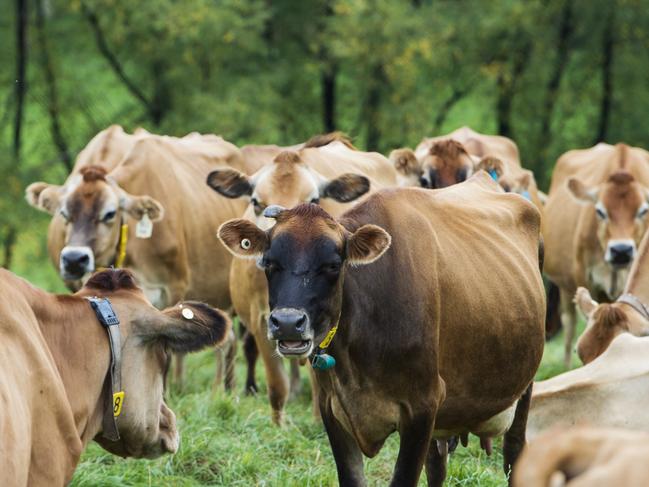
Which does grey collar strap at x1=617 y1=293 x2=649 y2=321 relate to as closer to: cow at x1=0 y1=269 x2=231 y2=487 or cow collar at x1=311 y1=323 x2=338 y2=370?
cow collar at x1=311 y1=323 x2=338 y2=370

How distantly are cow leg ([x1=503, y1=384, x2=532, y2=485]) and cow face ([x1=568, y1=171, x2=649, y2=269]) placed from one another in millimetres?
5334

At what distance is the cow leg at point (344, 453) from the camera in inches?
230

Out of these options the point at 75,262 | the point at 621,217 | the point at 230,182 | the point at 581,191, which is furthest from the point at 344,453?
the point at 581,191

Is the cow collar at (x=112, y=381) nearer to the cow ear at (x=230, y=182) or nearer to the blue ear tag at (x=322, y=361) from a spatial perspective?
the blue ear tag at (x=322, y=361)

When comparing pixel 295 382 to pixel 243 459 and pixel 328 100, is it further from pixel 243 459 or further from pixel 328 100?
pixel 328 100

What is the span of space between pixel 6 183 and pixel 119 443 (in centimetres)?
1265

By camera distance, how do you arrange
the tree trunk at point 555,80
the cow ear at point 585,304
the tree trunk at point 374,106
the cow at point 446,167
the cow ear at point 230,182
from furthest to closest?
1. the tree trunk at point 555,80
2. the tree trunk at point 374,106
3. the cow at point 446,167
4. the cow ear at point 585,304
5. the cow ear at point 230,182

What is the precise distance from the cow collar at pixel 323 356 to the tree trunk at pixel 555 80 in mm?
15911

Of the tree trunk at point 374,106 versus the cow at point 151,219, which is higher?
the cow at point 151,219

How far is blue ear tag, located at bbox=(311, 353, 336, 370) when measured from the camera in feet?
17.9

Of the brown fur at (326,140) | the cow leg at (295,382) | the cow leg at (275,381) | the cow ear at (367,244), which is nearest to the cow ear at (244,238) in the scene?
the cow ear at (367,244)

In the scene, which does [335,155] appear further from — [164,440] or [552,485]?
[552,485]

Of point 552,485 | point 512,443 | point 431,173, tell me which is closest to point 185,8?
point 431,173

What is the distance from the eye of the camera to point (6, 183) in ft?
56.9
